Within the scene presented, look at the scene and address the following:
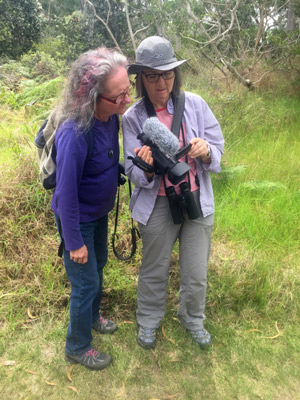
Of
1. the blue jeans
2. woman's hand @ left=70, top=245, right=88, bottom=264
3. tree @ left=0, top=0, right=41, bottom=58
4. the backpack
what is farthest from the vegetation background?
tree @ left=0, top=0, right=41, bottom=58

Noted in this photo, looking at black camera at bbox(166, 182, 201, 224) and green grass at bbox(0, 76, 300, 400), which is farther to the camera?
green grass at bbox(0, 76, 300, 400)

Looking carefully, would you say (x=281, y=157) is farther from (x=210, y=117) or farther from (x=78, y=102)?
(x=78, y=102)

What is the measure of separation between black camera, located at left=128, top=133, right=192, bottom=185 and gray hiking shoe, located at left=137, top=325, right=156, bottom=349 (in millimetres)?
1283

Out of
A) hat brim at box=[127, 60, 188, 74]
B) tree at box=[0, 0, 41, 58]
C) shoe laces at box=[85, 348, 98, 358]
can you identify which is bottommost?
shoe laces at box=[85, 348, 98, 358]

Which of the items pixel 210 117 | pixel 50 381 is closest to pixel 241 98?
pixel 210 117

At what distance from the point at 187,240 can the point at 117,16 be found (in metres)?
14.2

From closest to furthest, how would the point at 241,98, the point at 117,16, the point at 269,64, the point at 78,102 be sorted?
the point at 78,102
the point at 241,98
the point at 269,64
the point at 117,16

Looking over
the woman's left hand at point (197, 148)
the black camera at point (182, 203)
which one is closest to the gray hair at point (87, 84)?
the woman's left hand at point (197, 148)

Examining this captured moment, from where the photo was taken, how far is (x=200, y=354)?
2.46m

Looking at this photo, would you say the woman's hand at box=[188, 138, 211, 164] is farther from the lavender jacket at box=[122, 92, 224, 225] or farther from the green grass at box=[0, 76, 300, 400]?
the green grass at box=[0, 76, 300, 400]

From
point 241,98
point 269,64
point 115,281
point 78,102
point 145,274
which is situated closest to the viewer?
point 78,102

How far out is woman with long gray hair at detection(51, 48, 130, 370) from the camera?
176 centimetres

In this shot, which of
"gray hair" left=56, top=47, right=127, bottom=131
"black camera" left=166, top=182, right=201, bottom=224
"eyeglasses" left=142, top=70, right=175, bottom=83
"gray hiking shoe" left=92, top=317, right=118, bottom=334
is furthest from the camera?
"gray hiking shoe" left=92, top=317, right=118, bottom=334

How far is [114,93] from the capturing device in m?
1.81
